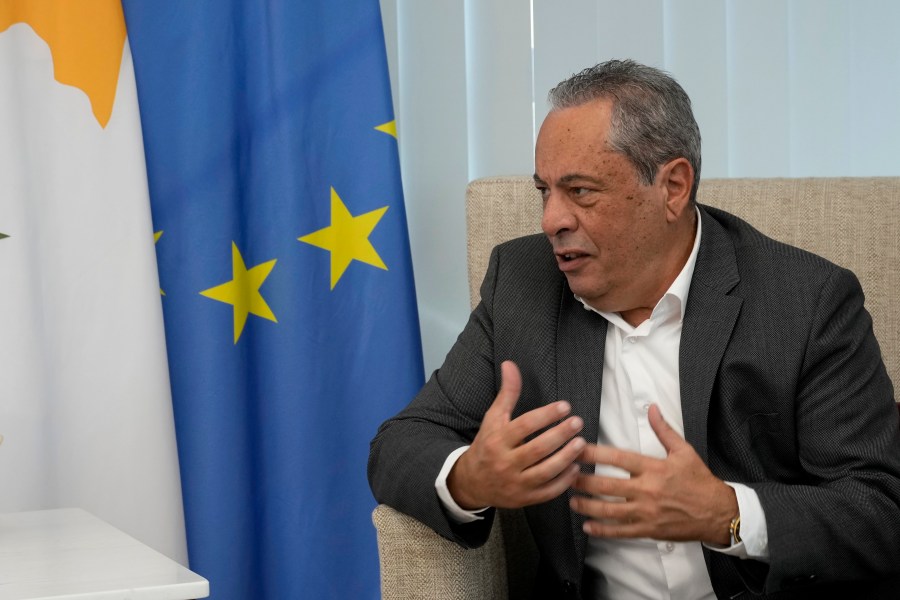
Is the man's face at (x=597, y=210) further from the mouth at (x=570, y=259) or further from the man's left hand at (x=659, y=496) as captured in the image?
the man's left hand at (x=659, y=496)

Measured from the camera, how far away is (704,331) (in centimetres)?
166

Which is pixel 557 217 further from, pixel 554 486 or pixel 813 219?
pixel 813 219

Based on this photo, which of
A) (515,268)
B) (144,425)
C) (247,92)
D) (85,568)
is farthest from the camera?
(247,92)

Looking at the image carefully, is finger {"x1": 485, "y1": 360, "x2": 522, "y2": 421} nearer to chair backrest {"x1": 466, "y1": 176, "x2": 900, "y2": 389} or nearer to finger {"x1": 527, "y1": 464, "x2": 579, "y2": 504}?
finger {"x1": 527, "y1": 464, "x2": 579, "y2": 504}

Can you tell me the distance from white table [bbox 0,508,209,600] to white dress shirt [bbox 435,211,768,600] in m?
0.76

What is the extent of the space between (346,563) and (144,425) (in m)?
0.56

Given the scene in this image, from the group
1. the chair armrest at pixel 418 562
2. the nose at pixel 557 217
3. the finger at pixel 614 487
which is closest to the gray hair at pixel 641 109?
the nose at pixel 557 217

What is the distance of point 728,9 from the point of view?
2.82 metres

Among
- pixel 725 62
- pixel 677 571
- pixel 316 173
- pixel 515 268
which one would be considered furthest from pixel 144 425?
pixel 725 62

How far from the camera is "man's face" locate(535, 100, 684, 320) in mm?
1672

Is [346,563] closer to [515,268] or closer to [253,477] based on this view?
[253,477]

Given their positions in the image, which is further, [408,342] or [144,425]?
[408,342]

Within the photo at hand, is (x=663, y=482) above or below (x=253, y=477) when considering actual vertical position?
above

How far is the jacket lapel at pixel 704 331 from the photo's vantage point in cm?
162
